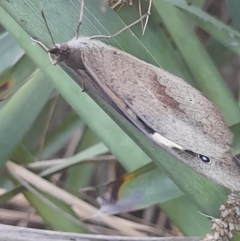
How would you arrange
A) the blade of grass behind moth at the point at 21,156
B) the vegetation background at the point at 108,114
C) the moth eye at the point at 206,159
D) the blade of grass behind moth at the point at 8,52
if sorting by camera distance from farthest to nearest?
the blade of grass behind moth at the point at 21,156 < the blade of grass behind moth at the point at 8,52 < the vegetation background at the point at 108,114 < the moth eye at the point at 206,159

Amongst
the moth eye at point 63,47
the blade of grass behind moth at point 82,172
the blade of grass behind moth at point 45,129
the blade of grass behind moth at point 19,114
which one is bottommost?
the blade of grass behind moth at point 82,172

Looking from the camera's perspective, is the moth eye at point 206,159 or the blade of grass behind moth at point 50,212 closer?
the moth eye at point 206,159

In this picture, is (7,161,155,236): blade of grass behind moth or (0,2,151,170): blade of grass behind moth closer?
(0,2,151,170): blade of grass behind moth

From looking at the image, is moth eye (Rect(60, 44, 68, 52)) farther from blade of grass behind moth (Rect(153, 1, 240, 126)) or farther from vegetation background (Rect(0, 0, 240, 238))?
blade of grass behind moth (Rect(153, 1, 240, 126))

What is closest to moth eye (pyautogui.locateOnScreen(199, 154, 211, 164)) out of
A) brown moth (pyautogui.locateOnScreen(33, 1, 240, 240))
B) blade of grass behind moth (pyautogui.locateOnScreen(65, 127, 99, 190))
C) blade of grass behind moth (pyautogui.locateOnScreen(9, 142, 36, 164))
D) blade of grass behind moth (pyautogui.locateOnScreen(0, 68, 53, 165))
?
brown moth (pyautogui.locateOnScreen(33, 1, 240, 240))

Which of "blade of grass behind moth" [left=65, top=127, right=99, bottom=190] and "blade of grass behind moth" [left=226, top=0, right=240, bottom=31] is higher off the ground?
"blade of grass behind moth" [left=226, top=0, right=240, bottom=31]

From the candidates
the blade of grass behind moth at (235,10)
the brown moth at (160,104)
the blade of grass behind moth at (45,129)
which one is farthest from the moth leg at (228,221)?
the blade of grass behind moth at (45,129)

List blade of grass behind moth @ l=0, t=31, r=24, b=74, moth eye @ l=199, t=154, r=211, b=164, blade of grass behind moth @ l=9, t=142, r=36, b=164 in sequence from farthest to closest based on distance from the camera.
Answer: blade of grass behind moth @ l=9, t=142, r=36, b=164 < blade of grass behind moth @ l=0, t=31, r=24, b=74 < moth eye @ l=199, t=154, r=211, b=164

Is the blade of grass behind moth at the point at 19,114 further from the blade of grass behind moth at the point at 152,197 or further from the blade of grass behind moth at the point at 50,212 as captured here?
the blade of grass behind moth at the point at 152,197

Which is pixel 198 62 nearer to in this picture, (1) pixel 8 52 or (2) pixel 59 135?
(1) pixel 8 52
